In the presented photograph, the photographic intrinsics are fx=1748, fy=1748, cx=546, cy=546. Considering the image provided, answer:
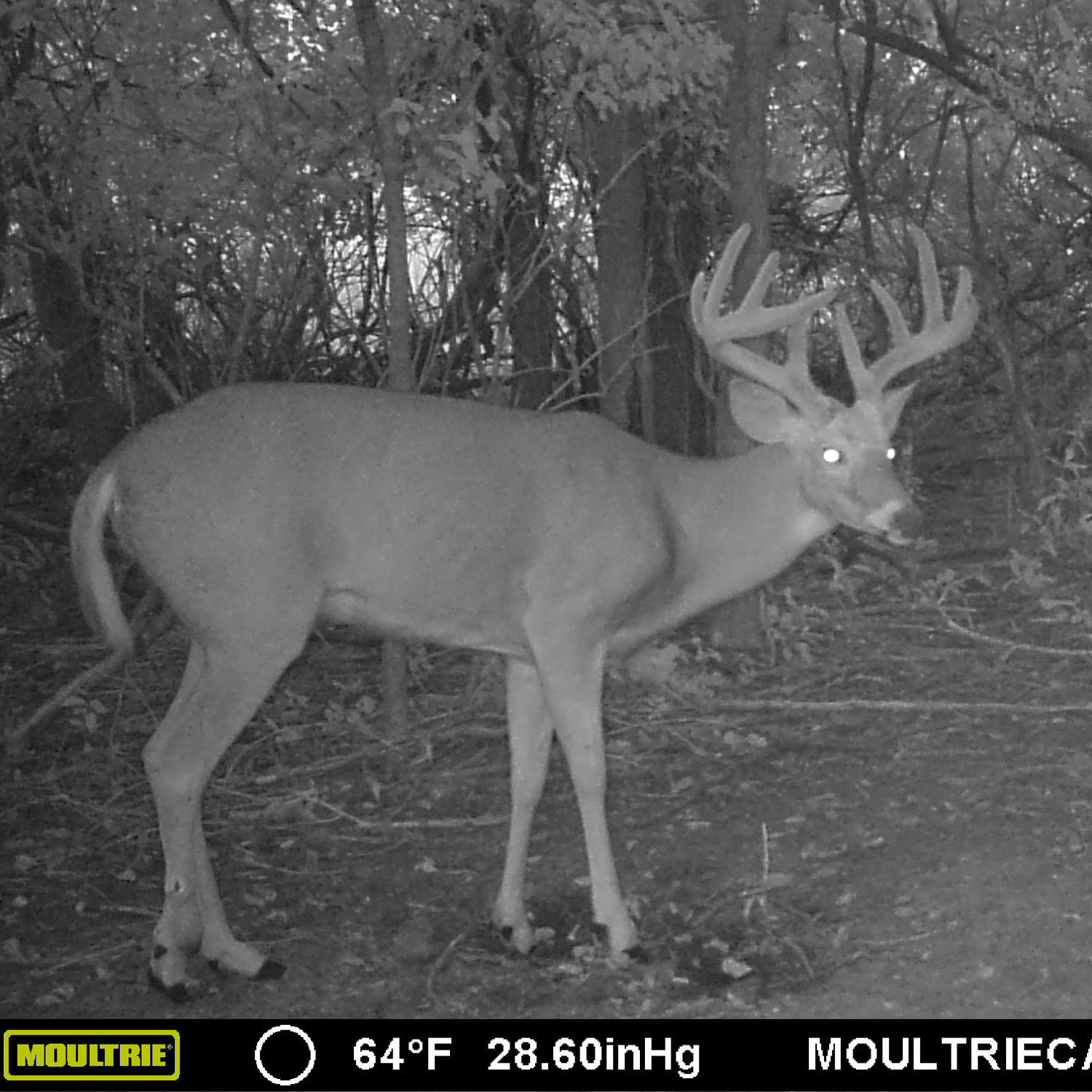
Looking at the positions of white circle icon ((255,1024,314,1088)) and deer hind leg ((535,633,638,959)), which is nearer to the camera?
white circle icon ((255,1024,314,1088))

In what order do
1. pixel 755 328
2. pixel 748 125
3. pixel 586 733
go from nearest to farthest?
pixel 586 733, pixel 755 328, pixel 748 125

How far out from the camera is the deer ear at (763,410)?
5.45 meters

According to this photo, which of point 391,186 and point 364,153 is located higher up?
point 364,153

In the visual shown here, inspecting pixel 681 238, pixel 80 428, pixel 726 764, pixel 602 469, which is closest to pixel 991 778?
pixel 726 764

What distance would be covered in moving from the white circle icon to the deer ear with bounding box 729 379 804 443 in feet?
7.41

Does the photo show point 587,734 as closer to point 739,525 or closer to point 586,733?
point 586,733

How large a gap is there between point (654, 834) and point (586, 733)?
108 centimetres

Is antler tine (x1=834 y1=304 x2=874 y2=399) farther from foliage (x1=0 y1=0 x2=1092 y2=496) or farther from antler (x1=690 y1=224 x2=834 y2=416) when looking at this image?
foliage (x1=0 y1=0 x2=1092 y2=496)

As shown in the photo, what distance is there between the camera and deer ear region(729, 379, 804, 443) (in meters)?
5.45

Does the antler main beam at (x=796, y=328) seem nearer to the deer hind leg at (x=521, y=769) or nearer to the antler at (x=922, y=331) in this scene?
the antler at (x=922, y=331)

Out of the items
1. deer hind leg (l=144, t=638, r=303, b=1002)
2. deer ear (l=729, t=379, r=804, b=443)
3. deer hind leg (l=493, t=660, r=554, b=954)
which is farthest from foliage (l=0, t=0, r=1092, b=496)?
deer hind leg (l=144, t=638, r=303, b=1002)

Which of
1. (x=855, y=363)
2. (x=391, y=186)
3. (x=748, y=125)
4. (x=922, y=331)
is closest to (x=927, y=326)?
(x=922, y=331)

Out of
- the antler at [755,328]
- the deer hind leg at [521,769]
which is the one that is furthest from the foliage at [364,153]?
the deer hind leg at [521,769]

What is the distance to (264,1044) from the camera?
443 centimetres
